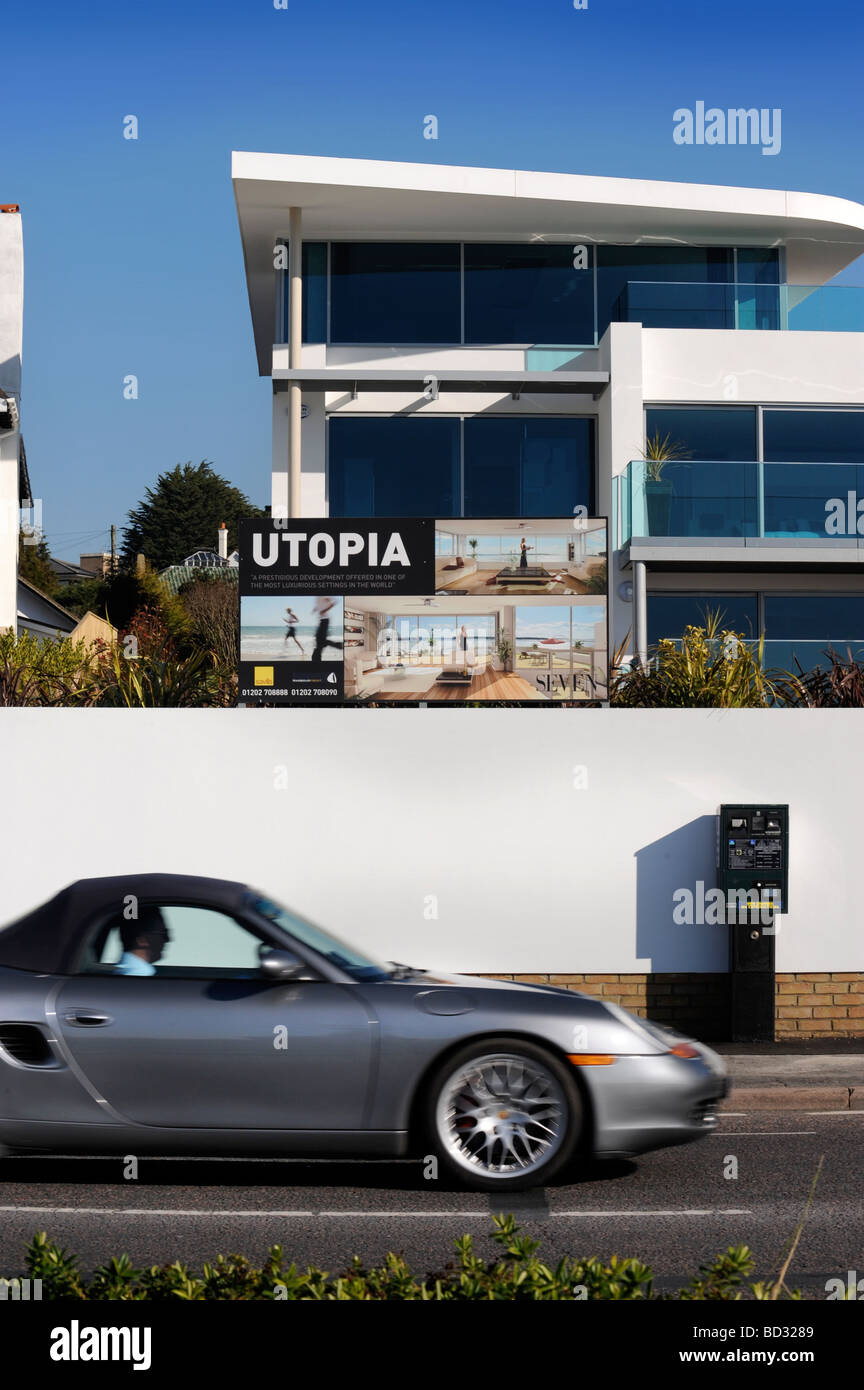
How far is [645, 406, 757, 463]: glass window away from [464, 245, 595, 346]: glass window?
1.95 m

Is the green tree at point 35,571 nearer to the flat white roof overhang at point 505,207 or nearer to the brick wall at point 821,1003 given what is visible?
the flat white roof overhang at point 505,207

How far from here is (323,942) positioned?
7188 mm

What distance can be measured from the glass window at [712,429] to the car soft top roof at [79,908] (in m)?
17.2

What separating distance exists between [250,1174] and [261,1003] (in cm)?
114

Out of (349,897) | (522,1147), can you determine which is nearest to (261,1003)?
(522,1147)

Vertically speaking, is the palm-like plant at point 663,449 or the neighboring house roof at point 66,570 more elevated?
the neighboring house roof at point 66,570

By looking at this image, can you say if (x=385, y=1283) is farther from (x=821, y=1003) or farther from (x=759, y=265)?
(x=759, y=265)

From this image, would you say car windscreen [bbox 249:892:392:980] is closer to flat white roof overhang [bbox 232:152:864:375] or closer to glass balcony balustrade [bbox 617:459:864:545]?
glass balcony balustrade [bbox 617:459:864:545]

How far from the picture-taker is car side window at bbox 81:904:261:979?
6.84 metres

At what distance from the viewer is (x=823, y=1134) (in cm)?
836

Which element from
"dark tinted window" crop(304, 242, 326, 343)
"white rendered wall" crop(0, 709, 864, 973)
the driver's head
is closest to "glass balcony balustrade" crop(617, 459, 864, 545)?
"dark tinted window" crop(304, 242, 326, 343)

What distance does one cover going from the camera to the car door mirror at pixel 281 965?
6.78 metres

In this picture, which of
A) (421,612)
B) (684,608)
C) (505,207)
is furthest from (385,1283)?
(505,207)

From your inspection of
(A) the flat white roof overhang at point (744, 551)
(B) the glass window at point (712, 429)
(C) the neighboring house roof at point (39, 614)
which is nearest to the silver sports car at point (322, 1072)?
(A) the flat white roof overhang at point (744, 551)
